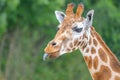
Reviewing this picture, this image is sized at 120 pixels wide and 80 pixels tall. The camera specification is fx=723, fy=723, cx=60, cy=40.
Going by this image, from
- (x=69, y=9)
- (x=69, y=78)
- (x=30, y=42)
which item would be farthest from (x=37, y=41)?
(x=69, y=9)

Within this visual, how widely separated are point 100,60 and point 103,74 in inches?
6.4

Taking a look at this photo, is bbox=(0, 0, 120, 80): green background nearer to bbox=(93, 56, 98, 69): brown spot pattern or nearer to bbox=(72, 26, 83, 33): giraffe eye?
bbox=(93, 56, 98, 69): brown spot pattern

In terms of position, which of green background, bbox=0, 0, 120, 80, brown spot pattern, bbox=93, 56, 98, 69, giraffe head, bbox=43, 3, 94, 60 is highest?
green background, bbox=0, 0, 120, 80

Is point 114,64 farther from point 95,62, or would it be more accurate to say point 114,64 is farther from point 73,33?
point 73,33

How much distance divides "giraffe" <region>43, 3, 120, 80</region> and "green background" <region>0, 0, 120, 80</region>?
5.48 meters

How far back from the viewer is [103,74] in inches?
313

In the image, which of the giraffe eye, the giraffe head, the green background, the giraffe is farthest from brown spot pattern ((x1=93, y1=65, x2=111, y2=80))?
the green background

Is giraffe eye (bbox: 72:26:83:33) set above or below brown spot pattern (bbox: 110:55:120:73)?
above

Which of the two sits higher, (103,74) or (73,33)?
(73,33)

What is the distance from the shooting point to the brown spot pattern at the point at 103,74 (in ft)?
25.9

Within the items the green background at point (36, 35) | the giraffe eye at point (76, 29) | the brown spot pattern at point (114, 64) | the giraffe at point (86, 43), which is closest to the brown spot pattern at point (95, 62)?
the giraffe at point (86, 43)

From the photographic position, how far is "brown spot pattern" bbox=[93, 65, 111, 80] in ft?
25.9

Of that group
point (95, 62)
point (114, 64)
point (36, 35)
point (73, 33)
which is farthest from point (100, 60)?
point (36, 35)

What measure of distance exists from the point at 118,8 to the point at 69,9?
11.6 m
